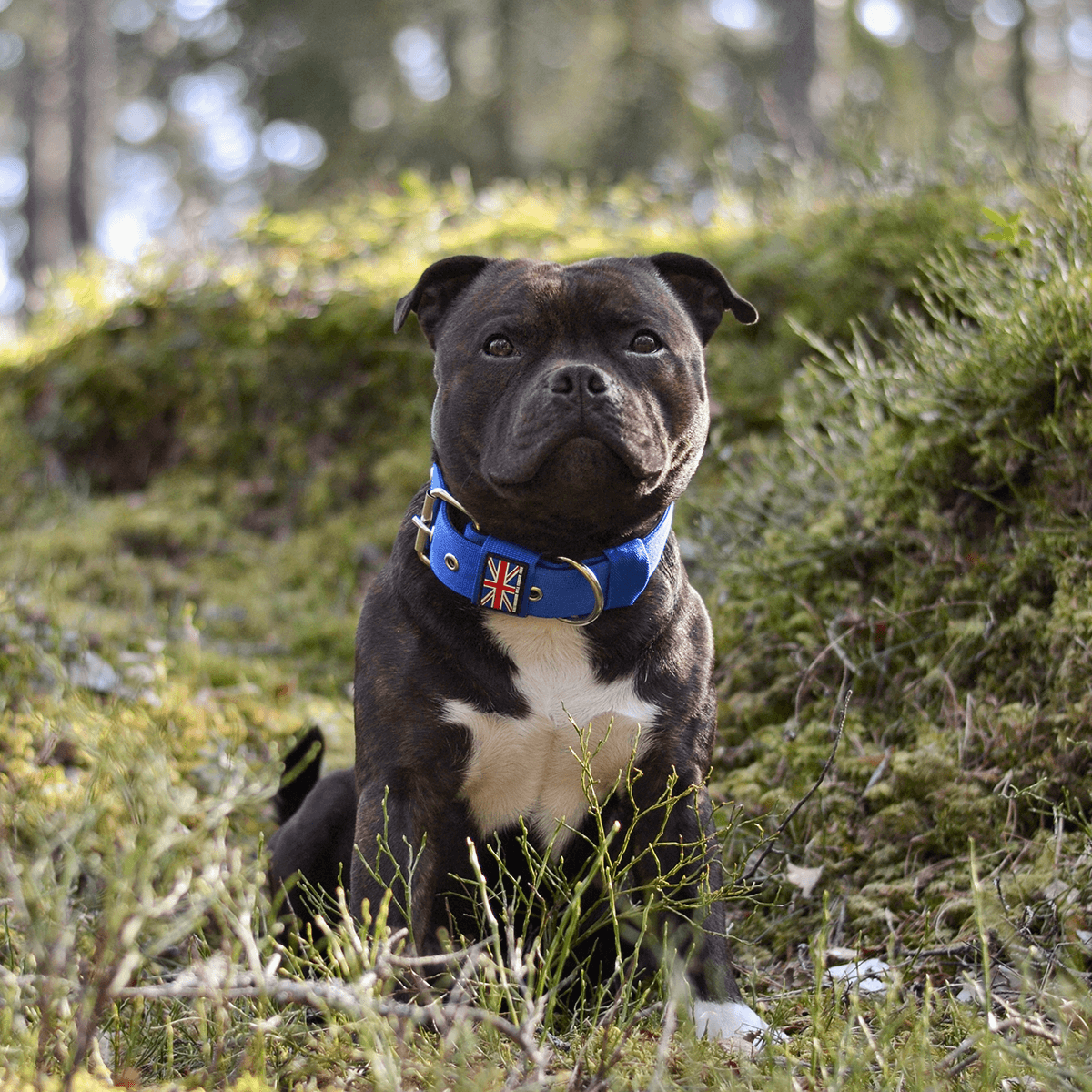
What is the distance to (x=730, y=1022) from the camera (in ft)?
7.57

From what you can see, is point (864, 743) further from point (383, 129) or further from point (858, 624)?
point (383, 129)

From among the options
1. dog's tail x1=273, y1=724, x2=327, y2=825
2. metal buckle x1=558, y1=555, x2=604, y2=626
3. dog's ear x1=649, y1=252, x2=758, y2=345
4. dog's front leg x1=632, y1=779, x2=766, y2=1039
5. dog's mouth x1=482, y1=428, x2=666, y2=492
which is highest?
dog's ear x1=649, y1=252, x2=758, y2=345

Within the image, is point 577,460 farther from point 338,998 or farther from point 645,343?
point 338,998

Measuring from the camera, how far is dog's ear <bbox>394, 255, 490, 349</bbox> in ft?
9.24

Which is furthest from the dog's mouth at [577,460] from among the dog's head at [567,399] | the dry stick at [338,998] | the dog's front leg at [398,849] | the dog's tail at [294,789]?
the dog's tail at [294,789]

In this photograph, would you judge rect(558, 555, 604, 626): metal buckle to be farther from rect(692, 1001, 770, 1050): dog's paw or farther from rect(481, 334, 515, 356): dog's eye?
rect(692, 1001, 770, 1050): dog's paw

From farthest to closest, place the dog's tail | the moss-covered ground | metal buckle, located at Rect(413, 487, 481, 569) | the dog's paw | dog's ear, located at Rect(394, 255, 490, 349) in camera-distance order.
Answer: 1. the dog's tail
2. dog's ear, located at Rect(394, 255, 490, 349)
3. metal buckle, located at Rect(413, 487, 481, 569)
4. the dog's paw
5. the moss-covered ground

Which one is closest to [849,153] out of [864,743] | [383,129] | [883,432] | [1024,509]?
[883,432]

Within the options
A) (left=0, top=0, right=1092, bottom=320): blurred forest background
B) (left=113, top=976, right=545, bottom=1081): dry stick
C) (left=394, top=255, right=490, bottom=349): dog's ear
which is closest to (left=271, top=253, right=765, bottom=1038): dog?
(left=394, top=255, right=490, bottom=349): dog's ear

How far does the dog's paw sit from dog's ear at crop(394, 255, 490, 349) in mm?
1906

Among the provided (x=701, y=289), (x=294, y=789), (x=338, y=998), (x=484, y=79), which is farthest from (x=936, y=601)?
(x=484, y=79)

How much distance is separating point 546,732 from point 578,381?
2.76 feet

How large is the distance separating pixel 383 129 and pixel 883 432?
16.3m

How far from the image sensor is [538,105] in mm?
19062
